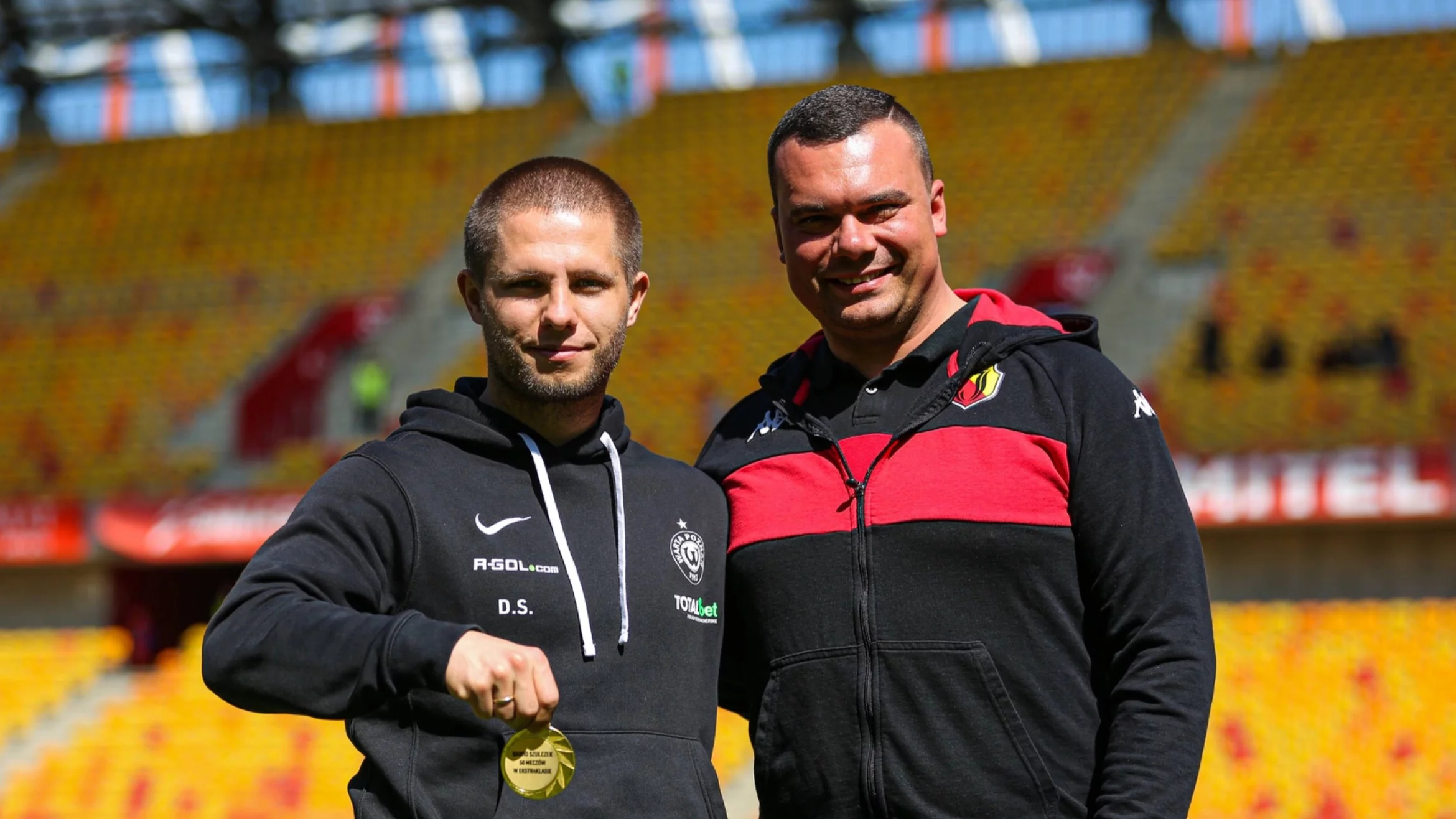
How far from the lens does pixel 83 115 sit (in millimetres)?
23906

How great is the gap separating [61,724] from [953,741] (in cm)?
1208

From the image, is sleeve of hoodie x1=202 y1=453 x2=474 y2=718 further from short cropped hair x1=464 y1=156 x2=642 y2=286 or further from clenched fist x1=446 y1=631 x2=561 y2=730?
short cropped hair x1=464 y1=156 x2=642 y2=286

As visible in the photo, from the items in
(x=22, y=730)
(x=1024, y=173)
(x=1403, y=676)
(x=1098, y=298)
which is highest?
(x=1024, y=173)

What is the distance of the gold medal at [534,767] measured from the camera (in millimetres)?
2363

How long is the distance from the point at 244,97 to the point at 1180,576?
22.4 meters

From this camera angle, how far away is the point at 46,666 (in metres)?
13.8

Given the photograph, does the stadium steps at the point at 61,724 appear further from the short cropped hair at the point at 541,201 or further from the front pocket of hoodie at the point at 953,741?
the front pocket of hoodie at the point at 953,741

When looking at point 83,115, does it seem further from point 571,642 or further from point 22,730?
point 571,642

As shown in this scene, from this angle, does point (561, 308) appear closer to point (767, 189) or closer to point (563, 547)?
point (563, 547)

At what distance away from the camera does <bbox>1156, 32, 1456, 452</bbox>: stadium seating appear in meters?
12.6

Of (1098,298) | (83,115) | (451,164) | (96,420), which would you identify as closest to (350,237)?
(451,164)

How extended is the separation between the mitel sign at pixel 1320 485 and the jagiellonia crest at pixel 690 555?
8.96 m

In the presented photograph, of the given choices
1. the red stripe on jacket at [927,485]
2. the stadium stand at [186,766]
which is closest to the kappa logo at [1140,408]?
the red stripe on jacket at [927,485]

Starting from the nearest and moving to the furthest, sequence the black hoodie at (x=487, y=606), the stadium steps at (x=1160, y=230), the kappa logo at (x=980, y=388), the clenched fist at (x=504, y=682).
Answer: the clenched fist at (x=504, y=682) → the black hoodie at (x=487, y=606) → the kappa logo at (x=980, y=388) → the stadium steps at (x=1160, y=230)
